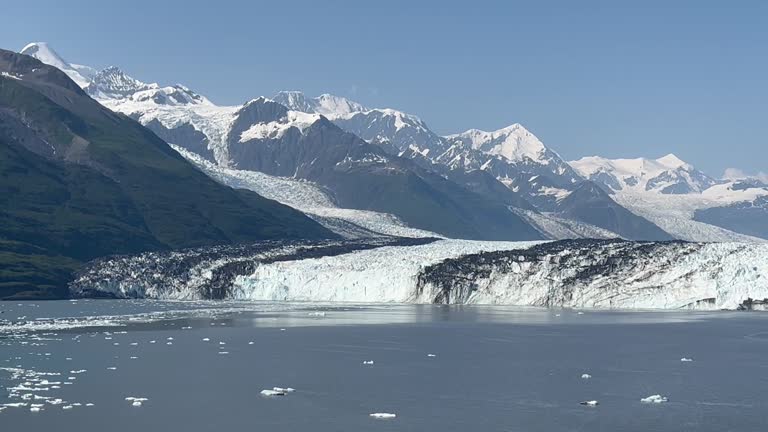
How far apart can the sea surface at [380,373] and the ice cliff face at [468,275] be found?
2040cm

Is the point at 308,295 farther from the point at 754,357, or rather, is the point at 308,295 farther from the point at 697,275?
the point at 754,357

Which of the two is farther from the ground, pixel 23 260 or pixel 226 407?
pixel 23 260

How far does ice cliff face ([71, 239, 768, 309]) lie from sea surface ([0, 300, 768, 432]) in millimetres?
20399

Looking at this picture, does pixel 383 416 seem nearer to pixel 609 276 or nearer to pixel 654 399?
pixel 654 399

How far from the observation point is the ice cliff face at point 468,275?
127 m

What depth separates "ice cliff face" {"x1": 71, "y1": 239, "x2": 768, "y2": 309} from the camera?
127438 mm

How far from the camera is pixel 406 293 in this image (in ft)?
479

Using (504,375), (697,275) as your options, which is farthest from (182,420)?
(697,275)

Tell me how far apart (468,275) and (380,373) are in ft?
264

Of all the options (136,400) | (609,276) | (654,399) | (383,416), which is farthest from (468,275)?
(383,416)

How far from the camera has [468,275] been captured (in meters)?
142

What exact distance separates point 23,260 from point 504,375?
139m

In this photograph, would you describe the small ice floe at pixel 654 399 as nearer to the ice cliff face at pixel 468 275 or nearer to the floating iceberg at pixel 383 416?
the floating iceberg at pixel 383 416

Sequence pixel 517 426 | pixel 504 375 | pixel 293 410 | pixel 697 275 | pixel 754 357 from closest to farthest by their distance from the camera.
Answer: pixel 517 426
pixel 293 410
pixel 504 375
pixel 754 357
pixel 697 275
